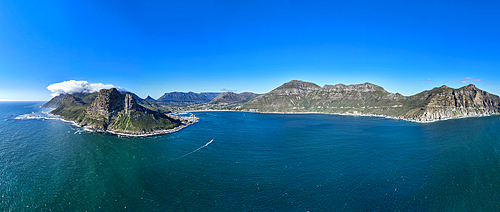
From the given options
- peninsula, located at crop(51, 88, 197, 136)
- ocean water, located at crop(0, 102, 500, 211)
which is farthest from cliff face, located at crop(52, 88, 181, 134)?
ocean water, located at crop(0, 102, 500, 211)

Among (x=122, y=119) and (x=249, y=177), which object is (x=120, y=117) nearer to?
(x=122, y=119)

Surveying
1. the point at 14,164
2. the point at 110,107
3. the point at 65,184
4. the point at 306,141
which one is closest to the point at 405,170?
the point at 306,141

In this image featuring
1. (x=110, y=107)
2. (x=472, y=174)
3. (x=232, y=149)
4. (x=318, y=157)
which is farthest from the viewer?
(x=110, y=107)

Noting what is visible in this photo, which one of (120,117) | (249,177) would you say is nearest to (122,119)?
(120,117)

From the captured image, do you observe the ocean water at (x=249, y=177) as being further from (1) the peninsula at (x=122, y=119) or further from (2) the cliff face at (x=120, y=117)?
(2) the cliff face at (x=120, y=117)

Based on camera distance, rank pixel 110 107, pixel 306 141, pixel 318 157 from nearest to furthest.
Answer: pixel 318 157 < pixel 306 141 < pixel 110 107

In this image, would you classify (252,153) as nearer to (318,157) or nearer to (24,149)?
(318,157)

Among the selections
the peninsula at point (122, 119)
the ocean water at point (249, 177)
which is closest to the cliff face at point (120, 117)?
the peninsula at point (122, 119)

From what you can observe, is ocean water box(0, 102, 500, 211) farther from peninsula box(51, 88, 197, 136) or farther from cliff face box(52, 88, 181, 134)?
cliff face box(52, 88, 181, 134)
